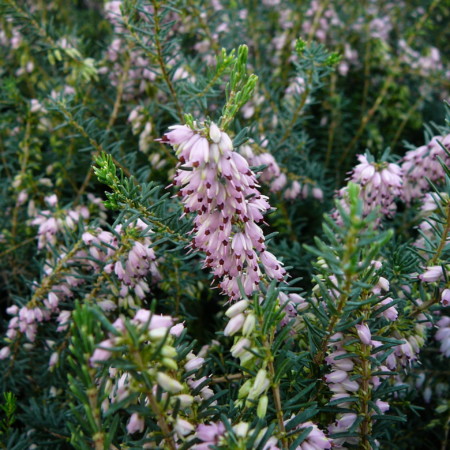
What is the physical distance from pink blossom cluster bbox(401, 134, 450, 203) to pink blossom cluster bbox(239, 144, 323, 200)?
611mm

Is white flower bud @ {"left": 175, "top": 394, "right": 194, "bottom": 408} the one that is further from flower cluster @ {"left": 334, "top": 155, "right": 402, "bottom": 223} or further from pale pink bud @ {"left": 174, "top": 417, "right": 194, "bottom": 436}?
flower cluster @ {"left": 334, "top": 155, "right": 402, "bottom": 223}

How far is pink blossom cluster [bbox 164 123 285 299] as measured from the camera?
4.45 ft

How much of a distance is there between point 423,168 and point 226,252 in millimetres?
1429

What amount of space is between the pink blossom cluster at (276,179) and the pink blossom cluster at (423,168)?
2.00 feet

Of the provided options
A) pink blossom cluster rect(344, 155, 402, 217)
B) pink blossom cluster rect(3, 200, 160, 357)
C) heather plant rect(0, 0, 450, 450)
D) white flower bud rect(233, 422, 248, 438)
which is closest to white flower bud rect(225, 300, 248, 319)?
heather plant rect(0, 0, 450, 450)

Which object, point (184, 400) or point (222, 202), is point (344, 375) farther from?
point (222, 202)

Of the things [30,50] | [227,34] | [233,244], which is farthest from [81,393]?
[30,50]

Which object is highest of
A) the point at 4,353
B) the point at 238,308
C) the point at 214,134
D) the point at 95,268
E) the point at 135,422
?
the point at 214,134

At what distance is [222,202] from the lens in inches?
54.1

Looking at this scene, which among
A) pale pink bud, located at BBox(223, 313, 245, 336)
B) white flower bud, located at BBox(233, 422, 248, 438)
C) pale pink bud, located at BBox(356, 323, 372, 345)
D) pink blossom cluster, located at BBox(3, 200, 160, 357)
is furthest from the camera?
pink blossom cluster, located at BBox(3, 200, 160, 357)

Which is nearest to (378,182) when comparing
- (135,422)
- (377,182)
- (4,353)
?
(377,182)

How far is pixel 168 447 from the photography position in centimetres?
121

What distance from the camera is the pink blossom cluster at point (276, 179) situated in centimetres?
248

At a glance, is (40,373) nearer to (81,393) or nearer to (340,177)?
(81,393)
